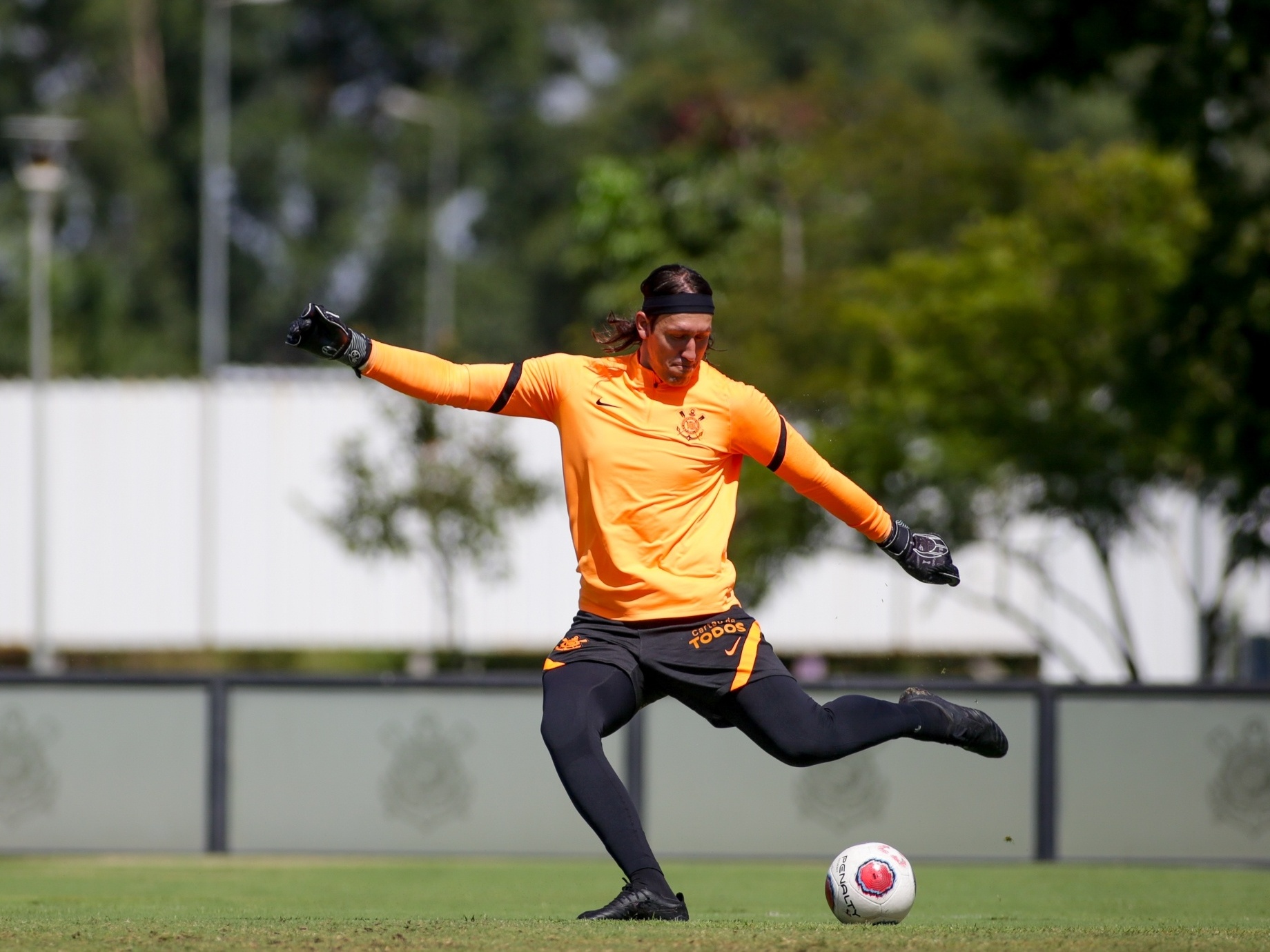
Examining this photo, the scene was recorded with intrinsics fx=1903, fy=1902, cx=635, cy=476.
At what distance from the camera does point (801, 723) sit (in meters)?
6.85

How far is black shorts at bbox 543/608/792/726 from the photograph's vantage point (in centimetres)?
679

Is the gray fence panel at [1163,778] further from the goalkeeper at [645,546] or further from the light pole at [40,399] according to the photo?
the light pole at [40,399]

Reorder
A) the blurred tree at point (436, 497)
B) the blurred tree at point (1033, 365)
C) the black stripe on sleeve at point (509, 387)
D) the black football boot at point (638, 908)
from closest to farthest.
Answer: the black football boot at point (638, 908) → the black stripe on sleeve at point (509, 387) → the blurred tree at point (1033, 365) → the blurred tree at point (436, 497)

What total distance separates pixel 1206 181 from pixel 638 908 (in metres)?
12.6

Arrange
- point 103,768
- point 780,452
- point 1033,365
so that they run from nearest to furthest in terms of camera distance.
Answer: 1. point 780,452
2. point 103,768
3. point 1033,365

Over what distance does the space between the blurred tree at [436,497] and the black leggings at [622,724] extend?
1789 centimetres

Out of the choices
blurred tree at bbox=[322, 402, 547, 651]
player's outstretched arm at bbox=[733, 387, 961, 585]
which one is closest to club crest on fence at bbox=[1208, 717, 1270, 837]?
player's outstretched arm at bbox=[733, 387, 961, 585]

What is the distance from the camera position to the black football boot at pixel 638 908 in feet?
21.8

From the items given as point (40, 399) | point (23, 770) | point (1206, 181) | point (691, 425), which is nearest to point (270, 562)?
point (40, 399)

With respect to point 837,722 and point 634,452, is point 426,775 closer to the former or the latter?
point 837,722

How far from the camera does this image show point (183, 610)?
28875 millimetres

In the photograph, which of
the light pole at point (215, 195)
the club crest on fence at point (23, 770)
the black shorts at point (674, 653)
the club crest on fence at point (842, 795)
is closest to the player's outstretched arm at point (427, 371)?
the black shorts at point (674, 653)

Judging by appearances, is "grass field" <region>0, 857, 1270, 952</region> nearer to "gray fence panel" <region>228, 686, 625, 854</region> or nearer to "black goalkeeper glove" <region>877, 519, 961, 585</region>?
"gray fence panel" <region>228, 686, 625, 854</region>

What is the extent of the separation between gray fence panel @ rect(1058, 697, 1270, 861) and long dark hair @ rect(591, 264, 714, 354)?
24.7ft
